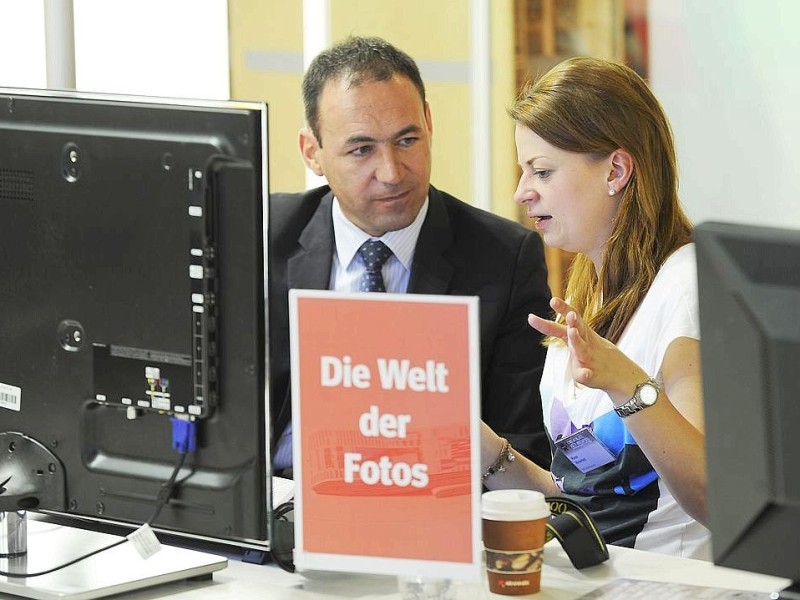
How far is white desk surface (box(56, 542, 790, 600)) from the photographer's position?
55.9 inches

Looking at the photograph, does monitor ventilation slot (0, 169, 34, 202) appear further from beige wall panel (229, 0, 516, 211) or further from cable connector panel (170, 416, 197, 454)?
beige wall panel (229, 0, 516, 211)

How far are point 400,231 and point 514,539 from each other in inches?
54.5

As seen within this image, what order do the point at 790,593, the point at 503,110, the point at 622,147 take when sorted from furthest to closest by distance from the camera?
the point at 503,110 < the point at 622,147 < the point at 790,593

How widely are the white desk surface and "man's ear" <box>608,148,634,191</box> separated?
2.35 ft

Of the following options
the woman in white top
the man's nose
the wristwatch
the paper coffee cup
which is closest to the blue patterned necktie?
the man's nose

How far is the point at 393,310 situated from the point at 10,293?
0.51 metres

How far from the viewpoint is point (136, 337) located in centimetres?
143

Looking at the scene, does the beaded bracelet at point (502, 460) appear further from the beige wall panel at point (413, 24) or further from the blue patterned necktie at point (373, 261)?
the beige wall panel at point (413, 24)

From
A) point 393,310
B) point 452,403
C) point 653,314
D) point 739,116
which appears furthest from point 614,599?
point 739,116

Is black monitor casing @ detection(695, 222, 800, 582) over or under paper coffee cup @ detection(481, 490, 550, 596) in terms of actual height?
over

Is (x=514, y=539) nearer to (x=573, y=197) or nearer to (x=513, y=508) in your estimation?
(x=513, y=508)

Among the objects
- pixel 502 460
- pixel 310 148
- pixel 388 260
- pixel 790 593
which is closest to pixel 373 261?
pixel 388 260

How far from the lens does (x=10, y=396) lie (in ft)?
5.04

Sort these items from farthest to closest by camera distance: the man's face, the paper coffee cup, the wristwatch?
1. the man's face
2. the wristwatch
3. the paper coffee cup
